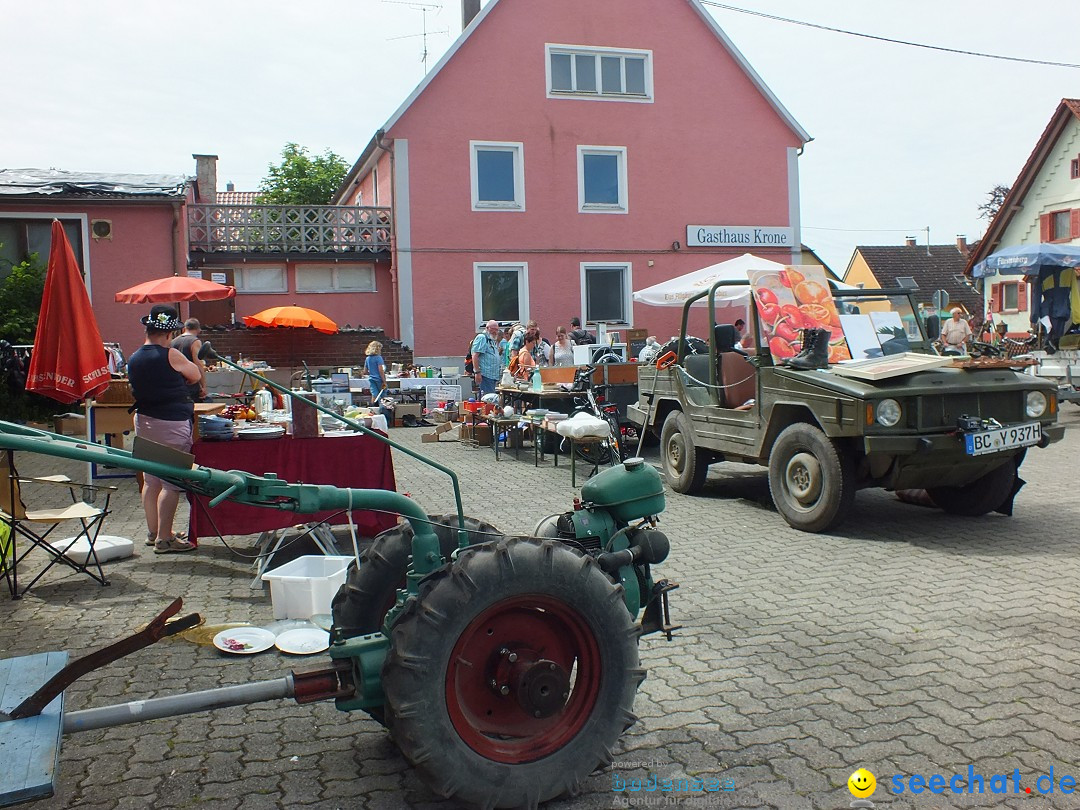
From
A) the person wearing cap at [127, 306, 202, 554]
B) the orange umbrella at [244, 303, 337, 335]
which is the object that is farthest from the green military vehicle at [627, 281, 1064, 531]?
the orange umbrella at [244, 303, 337, 335]

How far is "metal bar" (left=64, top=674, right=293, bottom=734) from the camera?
9.42 ft

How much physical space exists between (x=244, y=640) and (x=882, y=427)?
176 inches

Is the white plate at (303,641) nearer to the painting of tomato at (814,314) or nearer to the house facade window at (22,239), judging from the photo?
the painting of tomato at (814,314)

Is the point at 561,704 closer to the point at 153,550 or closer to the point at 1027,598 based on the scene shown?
the point at 1027,598

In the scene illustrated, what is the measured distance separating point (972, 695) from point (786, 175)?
23221 millimetres

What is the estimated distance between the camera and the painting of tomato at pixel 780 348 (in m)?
7.87

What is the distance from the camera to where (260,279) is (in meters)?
24.4

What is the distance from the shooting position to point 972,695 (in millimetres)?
4008

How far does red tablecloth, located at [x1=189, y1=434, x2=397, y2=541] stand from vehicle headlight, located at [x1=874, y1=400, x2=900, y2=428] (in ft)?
11.6

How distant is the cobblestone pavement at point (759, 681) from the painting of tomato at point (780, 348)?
1.52 m

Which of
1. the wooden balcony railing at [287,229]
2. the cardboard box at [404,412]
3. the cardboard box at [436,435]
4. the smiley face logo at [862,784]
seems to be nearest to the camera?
the smiley face logo at [862,784]

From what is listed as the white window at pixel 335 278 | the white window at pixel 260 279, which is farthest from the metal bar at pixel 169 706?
the white window at pixel 260 279

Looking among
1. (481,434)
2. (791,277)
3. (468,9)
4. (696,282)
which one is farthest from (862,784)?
(468,9)

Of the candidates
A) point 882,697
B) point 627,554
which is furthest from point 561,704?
point 882,697
